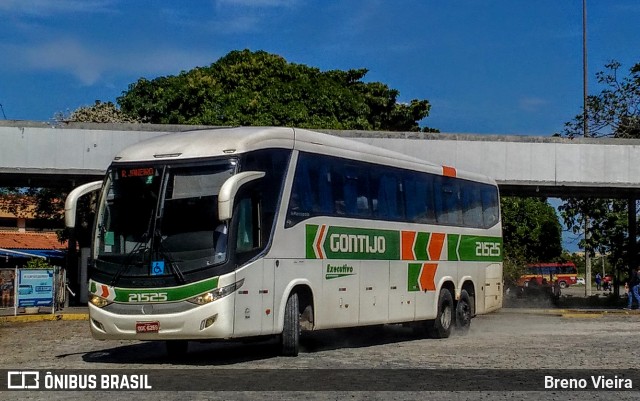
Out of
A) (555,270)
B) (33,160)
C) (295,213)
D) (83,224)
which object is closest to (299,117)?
(83,224)

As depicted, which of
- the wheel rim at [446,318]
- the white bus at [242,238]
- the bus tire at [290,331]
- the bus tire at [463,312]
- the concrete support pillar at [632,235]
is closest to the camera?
the white bus at [242,238]

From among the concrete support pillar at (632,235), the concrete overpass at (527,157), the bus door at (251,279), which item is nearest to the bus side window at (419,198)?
the bus door at (251,279)

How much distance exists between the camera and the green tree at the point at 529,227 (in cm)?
6103

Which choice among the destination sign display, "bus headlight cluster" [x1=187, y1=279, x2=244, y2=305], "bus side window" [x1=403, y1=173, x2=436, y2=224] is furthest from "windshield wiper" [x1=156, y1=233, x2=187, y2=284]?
"bus side window" [x1=403, y1=173, x2=436, y2=224]

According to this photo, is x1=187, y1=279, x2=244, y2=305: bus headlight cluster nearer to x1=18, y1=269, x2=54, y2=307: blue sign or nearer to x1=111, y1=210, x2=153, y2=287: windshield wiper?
x1=111, y1=210, x2=153, y2=287: windshield wiper

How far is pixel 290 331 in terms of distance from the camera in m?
14.9

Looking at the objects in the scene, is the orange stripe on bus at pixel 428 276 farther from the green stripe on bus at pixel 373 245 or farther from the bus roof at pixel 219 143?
the bus roof at pixel 219 143

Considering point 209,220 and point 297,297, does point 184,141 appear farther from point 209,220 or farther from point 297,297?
point 297,297

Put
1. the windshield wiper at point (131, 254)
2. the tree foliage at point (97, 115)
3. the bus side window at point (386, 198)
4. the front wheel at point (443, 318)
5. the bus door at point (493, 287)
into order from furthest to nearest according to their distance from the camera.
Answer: the tree foliage at point (97, 115) → the bus door at point (493, 287) → the front wheel at point (443, 318) → the bus side window at point (386, 198) → the windshield wiper at point (131, 254)

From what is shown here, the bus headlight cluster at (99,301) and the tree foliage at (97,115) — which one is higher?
the tree foliage at (97,115)

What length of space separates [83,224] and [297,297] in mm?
23547

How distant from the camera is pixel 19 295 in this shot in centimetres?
2697

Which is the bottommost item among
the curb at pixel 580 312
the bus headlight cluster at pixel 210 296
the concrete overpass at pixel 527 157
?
the curb at pixel 580 312

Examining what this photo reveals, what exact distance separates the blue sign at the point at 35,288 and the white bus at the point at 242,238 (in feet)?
41.3
